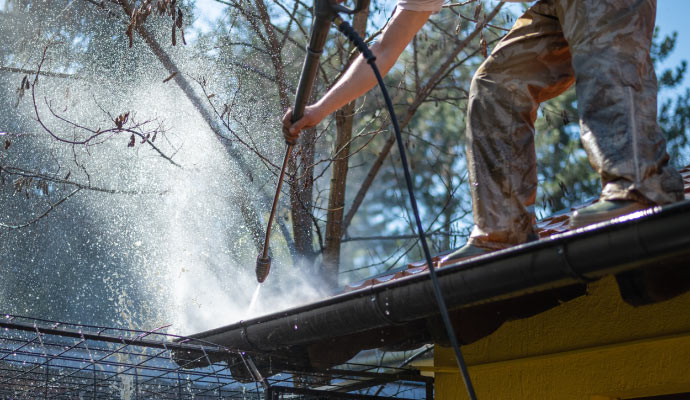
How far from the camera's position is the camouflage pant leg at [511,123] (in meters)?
2.44

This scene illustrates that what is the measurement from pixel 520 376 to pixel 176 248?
6.94 metres

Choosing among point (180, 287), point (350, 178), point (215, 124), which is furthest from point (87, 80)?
point (350, 178)

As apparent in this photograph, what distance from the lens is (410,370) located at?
3.49m

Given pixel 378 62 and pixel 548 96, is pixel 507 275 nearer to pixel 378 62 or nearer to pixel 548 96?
pixel 548 96

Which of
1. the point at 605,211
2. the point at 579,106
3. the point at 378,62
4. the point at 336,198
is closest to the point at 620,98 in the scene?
the point at 579,106

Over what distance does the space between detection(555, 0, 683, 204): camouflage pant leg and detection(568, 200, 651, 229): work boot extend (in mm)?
→ 18

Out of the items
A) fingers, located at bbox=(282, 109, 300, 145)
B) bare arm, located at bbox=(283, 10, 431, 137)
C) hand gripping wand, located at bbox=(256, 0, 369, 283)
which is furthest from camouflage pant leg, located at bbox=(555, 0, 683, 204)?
fingers, located at bbox=(282, 109, 300, 145)

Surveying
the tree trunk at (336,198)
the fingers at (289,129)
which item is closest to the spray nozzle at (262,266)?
the fingers at (289,129)

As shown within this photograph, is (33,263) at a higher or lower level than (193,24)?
lower

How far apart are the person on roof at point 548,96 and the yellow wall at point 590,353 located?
57 centimetres

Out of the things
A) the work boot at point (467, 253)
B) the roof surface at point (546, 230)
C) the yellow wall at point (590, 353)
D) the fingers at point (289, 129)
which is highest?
the fingers at point (289, 129)

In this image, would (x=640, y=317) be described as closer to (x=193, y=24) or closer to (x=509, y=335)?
(x=509, y=335)

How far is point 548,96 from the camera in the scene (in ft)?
8.54

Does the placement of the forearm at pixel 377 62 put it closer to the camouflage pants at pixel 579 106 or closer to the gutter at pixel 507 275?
the camouflage pants at pixel 579 106
